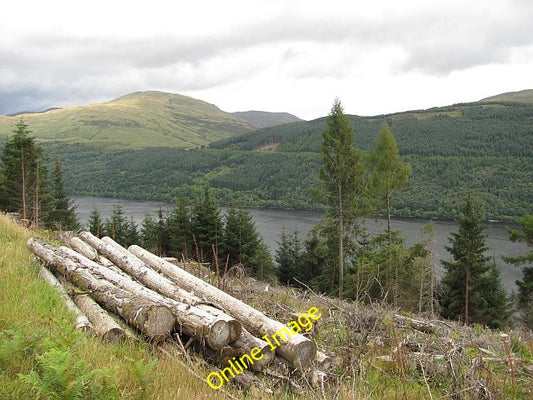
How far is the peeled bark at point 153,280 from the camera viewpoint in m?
4.80

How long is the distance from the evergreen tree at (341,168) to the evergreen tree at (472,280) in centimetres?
712

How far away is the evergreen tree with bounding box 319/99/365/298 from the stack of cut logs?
14.9m

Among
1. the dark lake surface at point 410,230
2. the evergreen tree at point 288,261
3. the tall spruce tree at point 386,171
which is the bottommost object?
the dark lake surface at point 410,230

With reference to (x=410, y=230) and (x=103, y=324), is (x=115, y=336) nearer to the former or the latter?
(x=103, y=324)

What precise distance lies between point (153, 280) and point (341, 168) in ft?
51.0

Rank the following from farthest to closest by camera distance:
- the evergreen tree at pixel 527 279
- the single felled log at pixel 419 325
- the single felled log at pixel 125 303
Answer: the evergreen tree at pixel 527 279, the single felled log at pixel 419 325, the single felled log at pixel 125 303

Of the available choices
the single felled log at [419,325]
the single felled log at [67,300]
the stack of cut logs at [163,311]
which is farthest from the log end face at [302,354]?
the single felled log at [419,325]

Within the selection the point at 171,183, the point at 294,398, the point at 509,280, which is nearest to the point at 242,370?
the point at 294,398

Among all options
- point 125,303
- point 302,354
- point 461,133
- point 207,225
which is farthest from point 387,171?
point 461,133

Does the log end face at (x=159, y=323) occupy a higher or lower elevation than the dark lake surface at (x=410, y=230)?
higher

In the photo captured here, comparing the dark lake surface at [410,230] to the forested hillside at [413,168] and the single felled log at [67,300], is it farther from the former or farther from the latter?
the single felled log at [67,300]

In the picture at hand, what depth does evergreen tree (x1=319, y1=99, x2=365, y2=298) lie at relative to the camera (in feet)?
69.3

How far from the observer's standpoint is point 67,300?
5.89 metres

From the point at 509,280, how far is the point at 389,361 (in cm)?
4401
